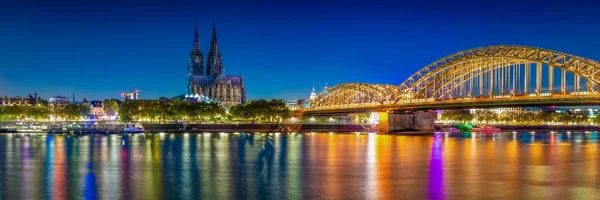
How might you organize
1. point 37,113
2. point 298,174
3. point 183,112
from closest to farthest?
point 298,174 < point 183,112 < point 37,113

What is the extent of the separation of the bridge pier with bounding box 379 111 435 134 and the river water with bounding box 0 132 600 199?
38.6m

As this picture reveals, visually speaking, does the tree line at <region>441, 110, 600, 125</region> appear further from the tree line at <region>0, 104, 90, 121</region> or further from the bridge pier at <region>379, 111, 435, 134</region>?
the tree line at <region>0, 104, 90, 121</region>

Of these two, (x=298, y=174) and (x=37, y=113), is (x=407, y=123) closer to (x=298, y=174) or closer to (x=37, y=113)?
(x=298, y=174)

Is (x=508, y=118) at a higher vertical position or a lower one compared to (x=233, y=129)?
higher

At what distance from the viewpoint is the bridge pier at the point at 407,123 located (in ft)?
301

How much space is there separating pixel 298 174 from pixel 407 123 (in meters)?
58.2

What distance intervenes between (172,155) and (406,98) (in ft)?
156

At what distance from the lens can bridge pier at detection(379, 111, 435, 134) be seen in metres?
91.8

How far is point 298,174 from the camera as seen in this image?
117 ft

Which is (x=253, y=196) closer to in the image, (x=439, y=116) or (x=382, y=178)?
(x=382, y=178)

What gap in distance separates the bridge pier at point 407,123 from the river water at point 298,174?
3856cm

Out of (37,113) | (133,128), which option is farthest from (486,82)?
(37,113)

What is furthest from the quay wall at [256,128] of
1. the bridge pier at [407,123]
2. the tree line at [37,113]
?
the tree line at [37,113]

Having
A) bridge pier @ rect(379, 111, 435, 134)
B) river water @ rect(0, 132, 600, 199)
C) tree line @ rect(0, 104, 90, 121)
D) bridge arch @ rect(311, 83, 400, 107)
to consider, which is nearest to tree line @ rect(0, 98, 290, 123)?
tree line @ rect(0, 104, 90, 121)
